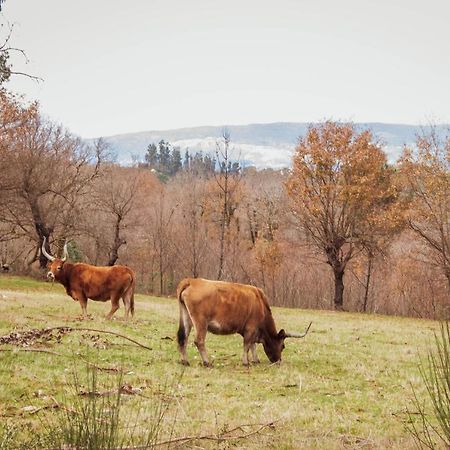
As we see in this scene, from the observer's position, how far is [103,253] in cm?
5928

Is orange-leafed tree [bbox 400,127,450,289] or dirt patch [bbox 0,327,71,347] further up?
orange-leafed tree [bbox 400,127,450,289]

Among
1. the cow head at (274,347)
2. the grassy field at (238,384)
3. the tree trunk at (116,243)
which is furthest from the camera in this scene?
the tree trunk at (116,243)

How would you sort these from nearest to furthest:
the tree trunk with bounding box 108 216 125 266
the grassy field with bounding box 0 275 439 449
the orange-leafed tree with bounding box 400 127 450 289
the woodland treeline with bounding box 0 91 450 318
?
the grassy field with bounding box 0 275 439 449, the orange-leafed tree with bounding box 400 127 450 289, the woodland treeline with bounding box 0 91 450 318, the tree trunk with bounding box 108 216 125 266

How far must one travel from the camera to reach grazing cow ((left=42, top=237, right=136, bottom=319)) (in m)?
19.5

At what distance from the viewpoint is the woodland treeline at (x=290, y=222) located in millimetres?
37812

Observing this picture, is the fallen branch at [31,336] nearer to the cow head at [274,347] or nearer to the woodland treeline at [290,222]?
the cow head at [274,347]

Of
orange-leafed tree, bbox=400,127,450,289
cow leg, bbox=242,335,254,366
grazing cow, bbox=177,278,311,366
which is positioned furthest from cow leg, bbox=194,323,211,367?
orange-leafed tree, bbox=400,127,450,289

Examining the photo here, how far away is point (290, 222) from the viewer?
4166 cm

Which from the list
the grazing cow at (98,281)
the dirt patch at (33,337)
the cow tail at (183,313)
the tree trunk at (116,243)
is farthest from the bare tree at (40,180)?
the cow tail at (183,313)

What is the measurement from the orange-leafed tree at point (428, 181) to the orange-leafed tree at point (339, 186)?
1.55 meters

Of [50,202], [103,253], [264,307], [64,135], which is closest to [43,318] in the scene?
[264,307]

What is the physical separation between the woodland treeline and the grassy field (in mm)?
11414

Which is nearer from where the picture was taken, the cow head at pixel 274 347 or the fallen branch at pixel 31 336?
the fallen branch at pixel 31 336

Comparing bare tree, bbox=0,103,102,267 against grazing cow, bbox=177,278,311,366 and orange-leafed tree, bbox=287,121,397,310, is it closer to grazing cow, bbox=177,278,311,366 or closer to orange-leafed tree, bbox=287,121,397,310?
orange-leafed tree, bbox=287,121,397,310
